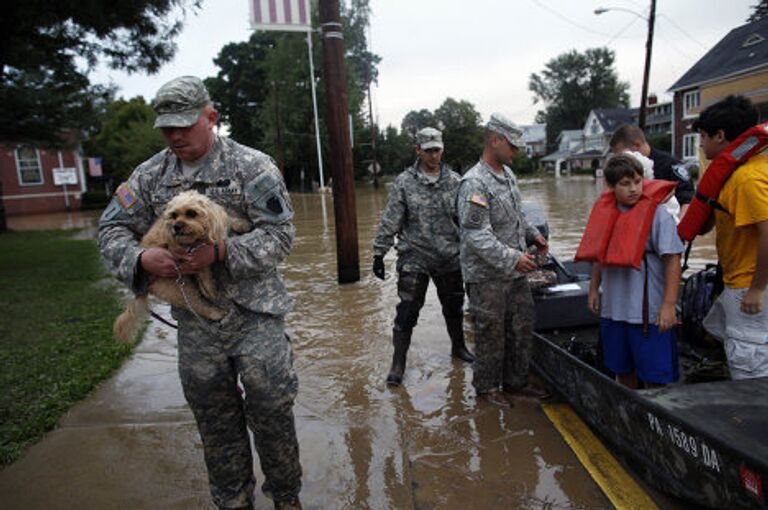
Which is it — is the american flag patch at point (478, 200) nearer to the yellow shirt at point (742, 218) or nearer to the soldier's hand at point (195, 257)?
the yellow shirt at point (742, 218)

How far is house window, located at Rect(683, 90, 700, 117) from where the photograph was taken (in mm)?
36531

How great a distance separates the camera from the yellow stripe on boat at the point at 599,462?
2.95 m

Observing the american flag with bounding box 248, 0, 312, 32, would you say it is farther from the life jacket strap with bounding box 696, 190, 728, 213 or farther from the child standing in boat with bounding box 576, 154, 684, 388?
the life jacket strap with bounding box 696, 190, 728, 213

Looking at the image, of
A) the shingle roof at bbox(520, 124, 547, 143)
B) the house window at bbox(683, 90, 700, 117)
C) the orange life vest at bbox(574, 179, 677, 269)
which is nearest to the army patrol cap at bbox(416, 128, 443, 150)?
the orange life vest at bbox(574, 179, 677, 269)

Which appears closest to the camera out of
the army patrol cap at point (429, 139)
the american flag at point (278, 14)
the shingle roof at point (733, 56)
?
the army patrol cap at point (429, 139)

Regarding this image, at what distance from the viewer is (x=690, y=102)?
37.5 meters

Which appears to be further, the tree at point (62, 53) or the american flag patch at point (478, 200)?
the tree at point (62, 53)

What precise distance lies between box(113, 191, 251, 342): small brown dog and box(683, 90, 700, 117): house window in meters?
40.5

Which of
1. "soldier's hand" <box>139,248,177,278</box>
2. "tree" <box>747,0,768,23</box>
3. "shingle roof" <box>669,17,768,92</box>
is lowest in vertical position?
"soldier's hand" <box>139,248,177,278</box>

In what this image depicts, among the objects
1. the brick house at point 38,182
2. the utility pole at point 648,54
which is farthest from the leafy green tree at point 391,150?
the utility pole at point 648,54

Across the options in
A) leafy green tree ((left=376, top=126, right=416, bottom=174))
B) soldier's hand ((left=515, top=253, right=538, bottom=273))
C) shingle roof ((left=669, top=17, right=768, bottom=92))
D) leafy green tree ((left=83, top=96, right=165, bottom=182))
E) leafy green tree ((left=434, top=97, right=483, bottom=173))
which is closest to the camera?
soldier's hand ((left=515, top=253, right=538, bottom=273))

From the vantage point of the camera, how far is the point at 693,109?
121 feet

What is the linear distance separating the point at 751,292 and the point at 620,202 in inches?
33.4

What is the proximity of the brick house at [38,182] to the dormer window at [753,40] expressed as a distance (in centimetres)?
4142
